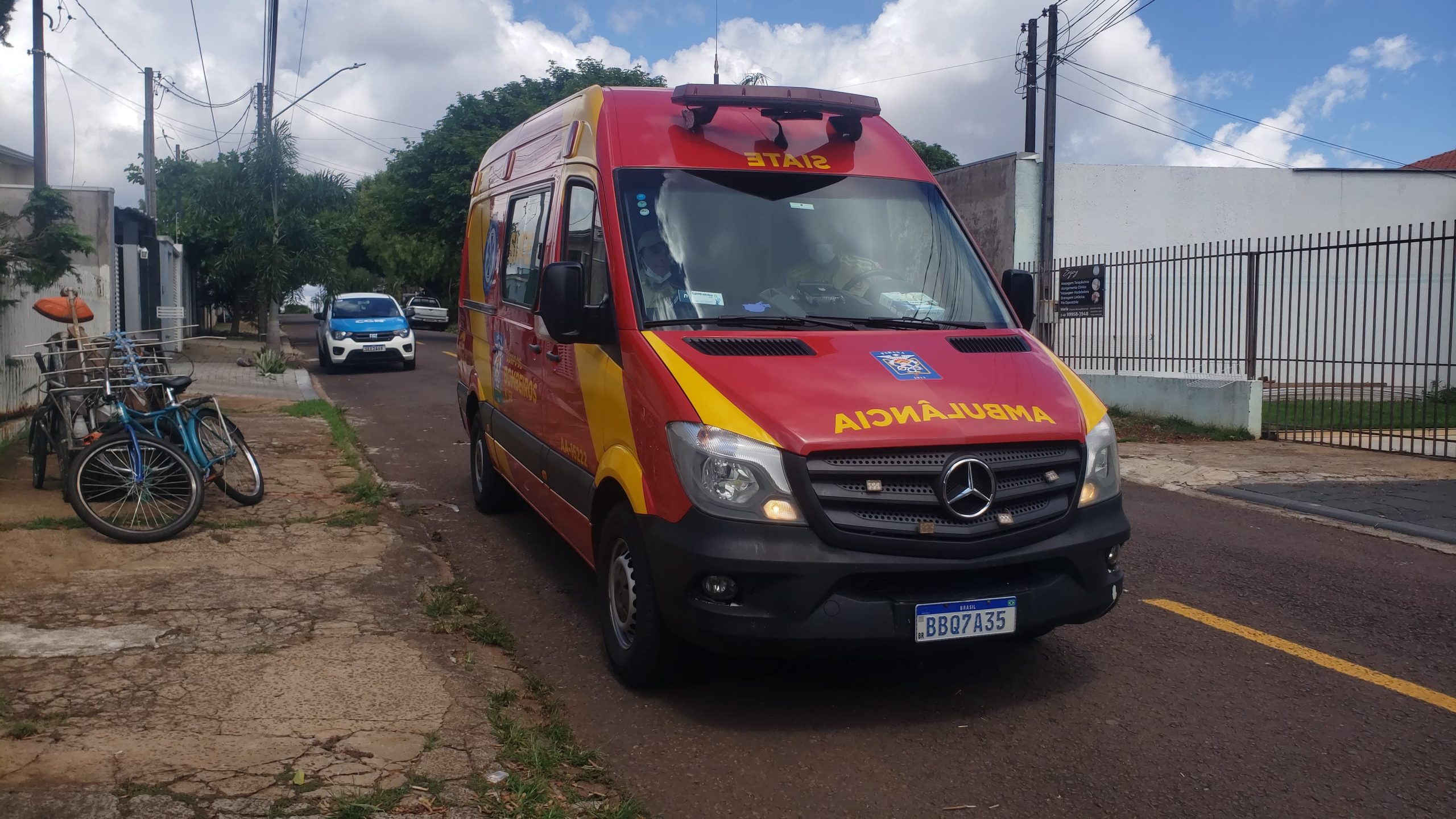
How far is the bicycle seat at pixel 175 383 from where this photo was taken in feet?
23.8

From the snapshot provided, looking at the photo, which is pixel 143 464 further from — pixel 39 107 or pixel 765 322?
pixel 39 107

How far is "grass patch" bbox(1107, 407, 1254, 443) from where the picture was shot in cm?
1288

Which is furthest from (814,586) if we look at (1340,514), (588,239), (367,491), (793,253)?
(1340,514)

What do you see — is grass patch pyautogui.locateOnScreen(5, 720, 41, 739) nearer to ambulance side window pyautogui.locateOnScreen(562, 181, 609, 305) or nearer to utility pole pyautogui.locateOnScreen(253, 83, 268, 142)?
ambulance side window pyautogui.locateOnScreen(562, 181, 609, 305)

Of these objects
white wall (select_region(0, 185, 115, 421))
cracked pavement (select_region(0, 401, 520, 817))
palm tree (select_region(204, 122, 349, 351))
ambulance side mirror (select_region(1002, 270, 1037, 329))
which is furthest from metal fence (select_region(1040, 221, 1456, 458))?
palm tree (select_region(204, 122, 349, 351))

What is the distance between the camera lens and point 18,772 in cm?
350

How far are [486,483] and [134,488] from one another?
2.29 metres

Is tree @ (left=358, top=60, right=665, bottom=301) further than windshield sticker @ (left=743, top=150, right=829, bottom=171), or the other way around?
tree @ (left=358, top=60, right=665, bottom=301)

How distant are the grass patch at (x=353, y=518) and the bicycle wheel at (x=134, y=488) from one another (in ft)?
2.90

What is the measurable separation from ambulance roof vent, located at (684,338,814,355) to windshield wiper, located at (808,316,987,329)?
393 millimetres

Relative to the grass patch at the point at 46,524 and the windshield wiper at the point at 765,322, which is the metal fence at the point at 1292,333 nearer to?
the windshield wiper at the point at 765,322

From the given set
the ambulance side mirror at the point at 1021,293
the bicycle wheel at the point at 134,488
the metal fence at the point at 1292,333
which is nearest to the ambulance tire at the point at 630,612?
the ambulance side mirror at the point at 1021,293

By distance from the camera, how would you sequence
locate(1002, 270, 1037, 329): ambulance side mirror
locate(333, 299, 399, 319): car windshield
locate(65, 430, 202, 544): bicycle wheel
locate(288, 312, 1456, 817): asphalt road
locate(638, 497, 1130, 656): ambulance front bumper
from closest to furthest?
locate(288, 312, 1456, 817): asphalt road → locate(638, 497, 1130, 656): ambulance front bumper → locate(1002, 270, 1037, 329): ambulance side mirror → locate(65, 430, 202, 544): bicycle wheel → locate(333, 299, 399, 319): car windshield

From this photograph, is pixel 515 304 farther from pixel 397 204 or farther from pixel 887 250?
pixel 397 204
